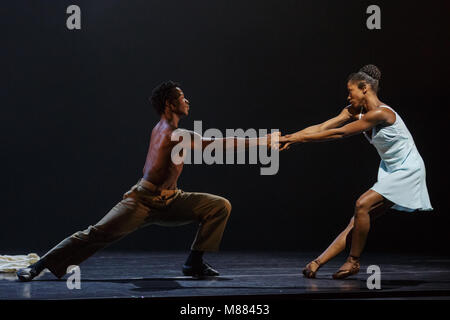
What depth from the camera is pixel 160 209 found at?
142 inches

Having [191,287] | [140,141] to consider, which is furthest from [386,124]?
[140,141]

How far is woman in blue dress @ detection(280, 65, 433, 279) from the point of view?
11.8 ft

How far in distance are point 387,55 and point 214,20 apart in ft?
5.83

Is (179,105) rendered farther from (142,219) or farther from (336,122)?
(336,122)

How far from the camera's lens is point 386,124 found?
3.66 m

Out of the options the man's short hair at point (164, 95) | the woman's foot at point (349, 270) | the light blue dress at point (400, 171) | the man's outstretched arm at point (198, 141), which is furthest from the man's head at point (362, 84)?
the man's short hair at point (164, 95)

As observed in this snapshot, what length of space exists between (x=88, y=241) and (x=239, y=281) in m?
0.90

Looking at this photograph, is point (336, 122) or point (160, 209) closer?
point (160, 209)

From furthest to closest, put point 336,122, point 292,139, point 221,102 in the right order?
1. point 221,102
2. point 336,122
3. point 292,139

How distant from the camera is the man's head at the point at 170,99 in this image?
12.2 feet

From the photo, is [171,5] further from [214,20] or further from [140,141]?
[140,141]

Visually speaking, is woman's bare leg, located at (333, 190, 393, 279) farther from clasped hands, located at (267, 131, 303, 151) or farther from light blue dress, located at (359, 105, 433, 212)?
clasped hands, located at (267, 131, 303, 151)

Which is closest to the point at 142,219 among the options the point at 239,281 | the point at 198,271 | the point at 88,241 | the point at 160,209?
the point at 160,209

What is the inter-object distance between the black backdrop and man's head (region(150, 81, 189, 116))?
6.59 feet
